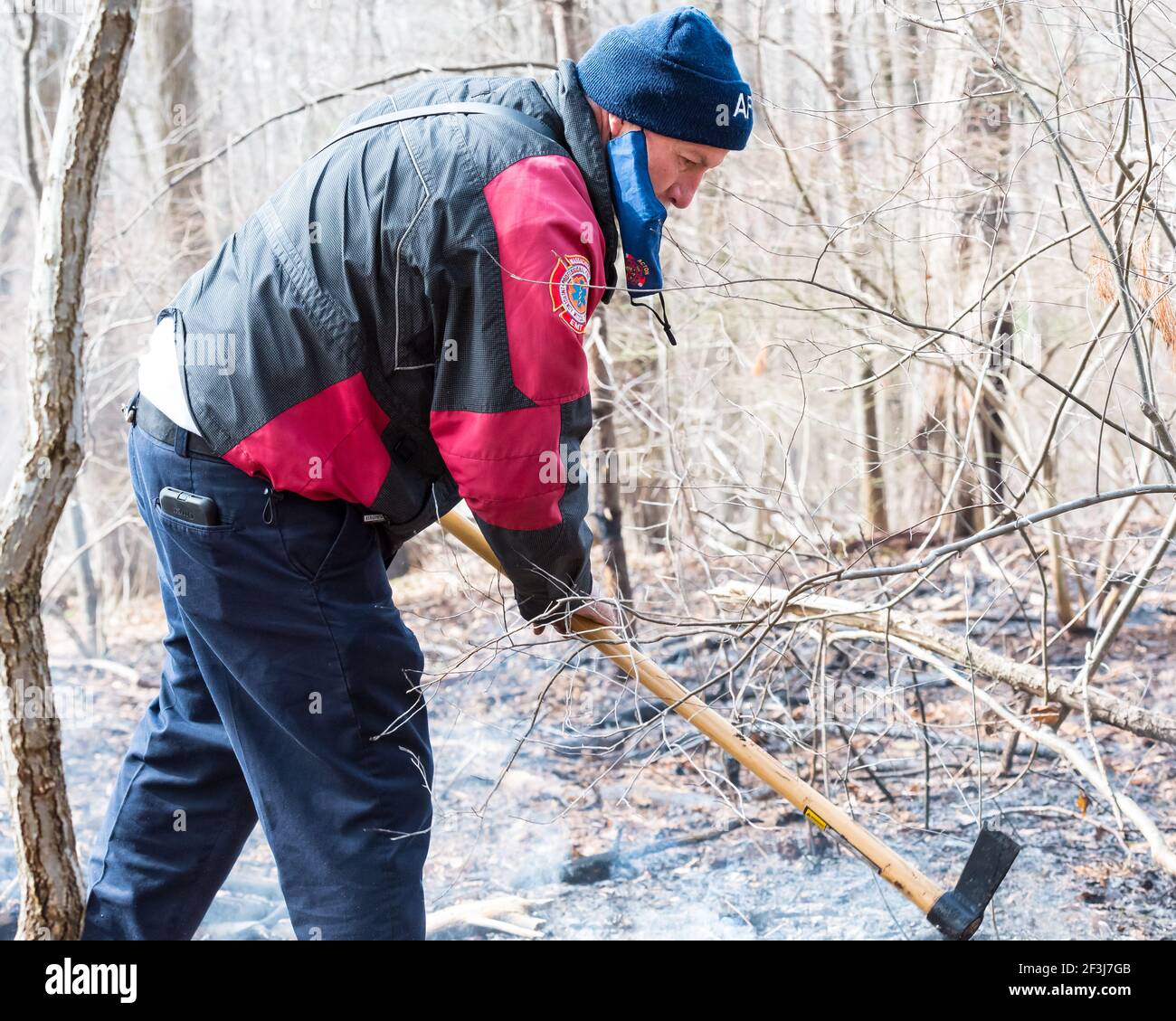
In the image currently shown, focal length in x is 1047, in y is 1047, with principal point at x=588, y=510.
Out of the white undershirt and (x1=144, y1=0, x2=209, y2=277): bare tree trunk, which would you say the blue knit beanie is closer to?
the white undershirt

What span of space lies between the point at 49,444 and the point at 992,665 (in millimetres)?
2518

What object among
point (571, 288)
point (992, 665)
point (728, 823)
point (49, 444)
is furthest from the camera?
point (728, 823)

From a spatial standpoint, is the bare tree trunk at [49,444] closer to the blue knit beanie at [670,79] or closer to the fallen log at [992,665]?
the blue knit beanie at [670,79]

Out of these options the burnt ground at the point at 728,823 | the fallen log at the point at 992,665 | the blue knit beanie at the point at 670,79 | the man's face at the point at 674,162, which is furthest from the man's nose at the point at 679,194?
the fallen log at the point at 992,665

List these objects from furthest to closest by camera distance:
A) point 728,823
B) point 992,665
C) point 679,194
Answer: point 728,823 → point 992,665 → point 679,194

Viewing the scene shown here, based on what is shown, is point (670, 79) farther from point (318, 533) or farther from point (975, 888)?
point (975, 888)

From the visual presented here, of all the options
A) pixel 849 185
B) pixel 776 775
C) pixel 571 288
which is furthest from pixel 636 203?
pixel 849 185

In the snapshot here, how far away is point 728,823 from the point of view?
322 cm

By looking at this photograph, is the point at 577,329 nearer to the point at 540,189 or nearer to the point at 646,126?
the point at 540,189

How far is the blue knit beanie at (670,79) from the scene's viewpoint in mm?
1902

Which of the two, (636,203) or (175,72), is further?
(175,72)

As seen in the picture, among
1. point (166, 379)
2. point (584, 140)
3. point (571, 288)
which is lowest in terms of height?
point (166, 379)

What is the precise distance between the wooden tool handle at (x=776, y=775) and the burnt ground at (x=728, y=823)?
3.1 inches
